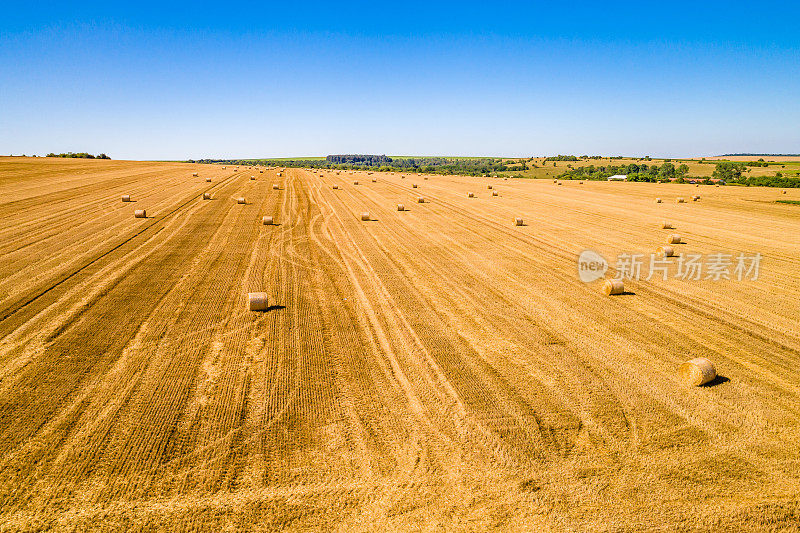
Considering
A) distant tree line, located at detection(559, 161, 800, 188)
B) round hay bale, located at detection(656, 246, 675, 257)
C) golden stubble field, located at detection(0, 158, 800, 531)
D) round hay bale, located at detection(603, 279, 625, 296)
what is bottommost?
golden stubble field, located at detection(0, 158, 800, 531)

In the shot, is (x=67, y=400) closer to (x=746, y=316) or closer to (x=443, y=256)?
(x=443, y=256)

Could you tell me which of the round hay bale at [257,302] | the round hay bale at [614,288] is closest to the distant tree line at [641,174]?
the round hay bale at [614,288]

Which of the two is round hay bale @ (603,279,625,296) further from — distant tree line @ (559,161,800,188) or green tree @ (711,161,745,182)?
green tree @ (711,161,745,182)

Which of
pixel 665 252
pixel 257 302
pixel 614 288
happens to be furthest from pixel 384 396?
pixel 665 252

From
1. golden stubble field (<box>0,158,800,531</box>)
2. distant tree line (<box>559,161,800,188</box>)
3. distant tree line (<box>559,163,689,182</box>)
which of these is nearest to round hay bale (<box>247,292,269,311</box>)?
golden stubble field (<box>0,158,800,531</box>)

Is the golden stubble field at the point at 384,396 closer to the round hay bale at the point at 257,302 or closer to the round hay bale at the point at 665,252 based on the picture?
the round hay bale at the point at 257,302

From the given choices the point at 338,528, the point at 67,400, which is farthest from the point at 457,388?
the point at 67,400
